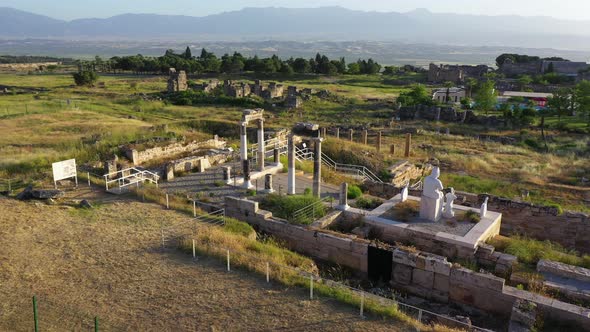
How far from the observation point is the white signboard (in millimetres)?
21250

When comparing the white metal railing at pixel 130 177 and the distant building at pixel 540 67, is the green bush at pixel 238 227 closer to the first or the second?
the white metal railing at pixel 130 177

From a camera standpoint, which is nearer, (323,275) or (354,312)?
(354,312)

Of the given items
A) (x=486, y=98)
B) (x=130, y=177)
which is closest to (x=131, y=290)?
(x=130, y=177)

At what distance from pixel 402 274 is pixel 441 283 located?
1295 mm

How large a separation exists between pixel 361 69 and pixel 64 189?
82836 mm

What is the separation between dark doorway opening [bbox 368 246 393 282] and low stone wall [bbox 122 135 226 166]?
631 inches

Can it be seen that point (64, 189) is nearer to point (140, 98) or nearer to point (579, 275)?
point (579, 275)

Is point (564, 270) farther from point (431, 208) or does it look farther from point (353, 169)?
point (353, 169)

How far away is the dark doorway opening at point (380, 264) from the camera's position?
16.4 meters

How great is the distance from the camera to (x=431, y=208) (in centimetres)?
1894

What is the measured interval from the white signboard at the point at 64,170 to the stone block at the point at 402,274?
14.8m

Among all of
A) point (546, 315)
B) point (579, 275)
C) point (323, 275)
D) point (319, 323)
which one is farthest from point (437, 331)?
point (579, 275)

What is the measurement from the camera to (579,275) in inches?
599

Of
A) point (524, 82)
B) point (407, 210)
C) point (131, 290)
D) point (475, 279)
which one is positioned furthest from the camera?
point (524, 82)
